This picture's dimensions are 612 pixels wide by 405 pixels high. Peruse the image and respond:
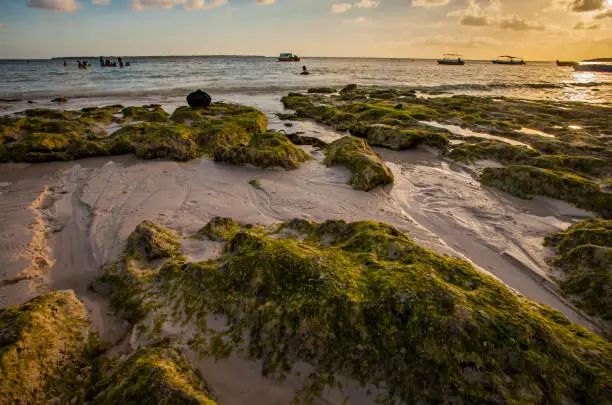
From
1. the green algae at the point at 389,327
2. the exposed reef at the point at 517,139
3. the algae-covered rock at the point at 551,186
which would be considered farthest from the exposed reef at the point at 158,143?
the algae-covered rock at the point at 551,186

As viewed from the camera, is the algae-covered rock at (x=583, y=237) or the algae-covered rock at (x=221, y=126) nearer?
the algae-covered rock at (x=583, y=237)

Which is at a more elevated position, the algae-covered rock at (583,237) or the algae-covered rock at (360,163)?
the algae-covered rock at (360,163)

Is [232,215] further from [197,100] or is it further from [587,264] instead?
[197,100]

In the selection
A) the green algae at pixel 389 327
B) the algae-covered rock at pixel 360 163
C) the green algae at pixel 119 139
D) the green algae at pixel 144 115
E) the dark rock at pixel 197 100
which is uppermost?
the dark rock at pixel 197 100

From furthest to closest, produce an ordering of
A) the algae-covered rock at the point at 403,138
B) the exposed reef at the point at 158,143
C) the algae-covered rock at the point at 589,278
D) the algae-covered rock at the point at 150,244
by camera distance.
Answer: the algae-covered rock at the point at 403,138 < the exposed reef at the point at 158,143 < the algae-covered rock at the point at 150,244 < the algae-covered rock at the point at 589,278

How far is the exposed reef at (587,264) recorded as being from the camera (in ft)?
12.8

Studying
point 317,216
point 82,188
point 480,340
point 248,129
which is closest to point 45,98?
point 248,129

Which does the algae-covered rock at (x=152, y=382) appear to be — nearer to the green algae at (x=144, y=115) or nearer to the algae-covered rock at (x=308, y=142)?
the algae-covered rock at (x=308, y=142)

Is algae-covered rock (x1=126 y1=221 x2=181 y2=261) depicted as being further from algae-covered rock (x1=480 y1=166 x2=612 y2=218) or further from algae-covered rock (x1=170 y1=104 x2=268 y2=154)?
algae-covered rock (x1=480 y1=166 x2=612 y2=218)

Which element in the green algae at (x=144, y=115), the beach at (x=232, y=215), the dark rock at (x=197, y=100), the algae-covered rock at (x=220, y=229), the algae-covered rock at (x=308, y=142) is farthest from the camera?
the dark rock at (x=197, y=100)

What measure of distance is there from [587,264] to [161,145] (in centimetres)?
1014

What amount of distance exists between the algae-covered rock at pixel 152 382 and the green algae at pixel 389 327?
40 cm

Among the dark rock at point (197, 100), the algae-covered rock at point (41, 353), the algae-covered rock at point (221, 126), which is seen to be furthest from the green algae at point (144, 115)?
the algae-covered rock at point (41, 353)

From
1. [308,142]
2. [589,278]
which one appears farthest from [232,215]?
[308,142]
